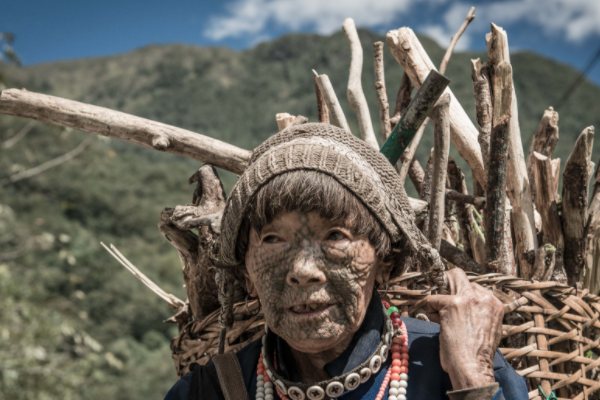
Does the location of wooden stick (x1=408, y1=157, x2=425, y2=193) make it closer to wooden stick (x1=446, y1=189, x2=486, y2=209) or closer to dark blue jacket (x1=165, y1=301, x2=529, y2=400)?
wooden stick (x1=446, y1=189, x2=486, y2=209)

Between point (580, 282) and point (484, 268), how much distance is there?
0.38 meters

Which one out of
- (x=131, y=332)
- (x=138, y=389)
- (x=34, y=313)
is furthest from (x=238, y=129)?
(x=34, y=313)

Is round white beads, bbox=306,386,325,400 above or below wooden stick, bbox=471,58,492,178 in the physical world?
below

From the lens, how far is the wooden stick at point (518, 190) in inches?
81.9

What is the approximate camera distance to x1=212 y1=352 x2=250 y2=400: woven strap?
5.39ft

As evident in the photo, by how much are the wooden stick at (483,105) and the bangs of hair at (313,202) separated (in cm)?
75

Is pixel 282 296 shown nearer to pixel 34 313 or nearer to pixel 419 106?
pixel 419 106

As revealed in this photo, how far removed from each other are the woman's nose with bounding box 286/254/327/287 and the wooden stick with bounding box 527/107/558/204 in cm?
118

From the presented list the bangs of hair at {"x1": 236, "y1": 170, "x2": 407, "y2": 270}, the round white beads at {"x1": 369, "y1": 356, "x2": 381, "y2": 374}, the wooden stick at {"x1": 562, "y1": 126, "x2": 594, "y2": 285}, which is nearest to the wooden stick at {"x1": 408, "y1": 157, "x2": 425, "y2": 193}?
the wooden stick at {"x1": 562, "y1": 126, "x2": 594, "y2": 285}

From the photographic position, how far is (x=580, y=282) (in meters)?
2.10

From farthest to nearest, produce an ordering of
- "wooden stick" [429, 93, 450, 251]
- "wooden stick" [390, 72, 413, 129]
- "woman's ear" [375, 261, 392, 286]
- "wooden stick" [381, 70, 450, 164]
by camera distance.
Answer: "wooden stick" [390, 72, 413, 129], "wooden stick" [429, 93, 450, 251], "wooden stick" [381, 70, 450, 164], "woman's ear" [375, 261, 392, 286]

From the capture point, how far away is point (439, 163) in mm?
1895

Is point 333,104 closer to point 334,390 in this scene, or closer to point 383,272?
point 383,272

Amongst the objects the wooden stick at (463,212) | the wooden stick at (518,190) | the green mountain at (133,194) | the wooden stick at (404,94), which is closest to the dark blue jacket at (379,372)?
the wooden stick at (518,190)
